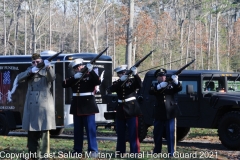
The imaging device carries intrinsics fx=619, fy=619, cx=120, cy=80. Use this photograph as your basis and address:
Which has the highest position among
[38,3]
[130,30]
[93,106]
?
[38,3]

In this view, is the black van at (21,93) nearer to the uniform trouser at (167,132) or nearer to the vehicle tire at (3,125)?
the vehicle tire at (3,125)

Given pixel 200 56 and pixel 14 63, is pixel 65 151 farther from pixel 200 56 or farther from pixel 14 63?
pixel 200 56

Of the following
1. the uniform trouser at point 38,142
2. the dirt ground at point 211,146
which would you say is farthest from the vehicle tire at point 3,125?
the uniform trouser at point 38,142

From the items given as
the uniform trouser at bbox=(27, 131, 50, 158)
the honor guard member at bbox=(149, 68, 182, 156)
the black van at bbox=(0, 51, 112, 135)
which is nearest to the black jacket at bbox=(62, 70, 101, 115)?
the uniform trouser at bbox=(27, 131, 50, 158)

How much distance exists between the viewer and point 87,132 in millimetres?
11367

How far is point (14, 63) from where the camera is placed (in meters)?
18.2

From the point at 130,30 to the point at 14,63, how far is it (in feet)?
63.8

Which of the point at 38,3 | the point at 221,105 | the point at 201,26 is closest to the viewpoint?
the point at 221,105

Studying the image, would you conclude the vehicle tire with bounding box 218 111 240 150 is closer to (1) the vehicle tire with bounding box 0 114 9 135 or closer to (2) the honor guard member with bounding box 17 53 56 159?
(2) the honor guard member with bounding box 17 53 56 159

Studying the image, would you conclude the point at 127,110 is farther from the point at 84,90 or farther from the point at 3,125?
the point at 3,125

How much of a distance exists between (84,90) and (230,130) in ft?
15.9

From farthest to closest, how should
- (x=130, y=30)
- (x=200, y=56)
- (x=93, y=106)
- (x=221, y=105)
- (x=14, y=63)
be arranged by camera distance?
(x=200, y=56), (x=130, y=30), (x=14, y=63), (x=221, y=105), (x=93, y=106)

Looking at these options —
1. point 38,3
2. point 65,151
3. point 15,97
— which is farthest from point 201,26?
point 65,151

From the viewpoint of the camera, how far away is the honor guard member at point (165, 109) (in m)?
11.8
